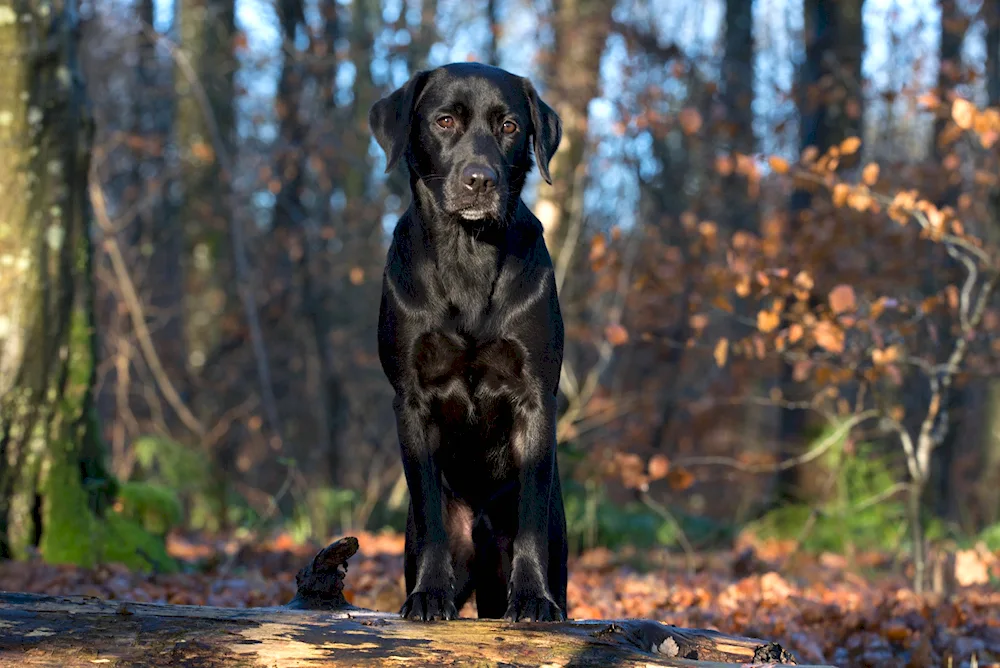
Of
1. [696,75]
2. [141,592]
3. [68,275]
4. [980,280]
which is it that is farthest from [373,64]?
[141,592]

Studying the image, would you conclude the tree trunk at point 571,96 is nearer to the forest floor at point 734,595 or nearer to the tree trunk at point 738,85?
the forest floor at point 734,595

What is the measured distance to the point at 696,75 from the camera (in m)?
12.0

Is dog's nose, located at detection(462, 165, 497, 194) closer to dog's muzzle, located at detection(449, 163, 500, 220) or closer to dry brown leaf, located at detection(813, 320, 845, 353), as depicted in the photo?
dog's muzzle, located at detection(449, 163, 500, 220)

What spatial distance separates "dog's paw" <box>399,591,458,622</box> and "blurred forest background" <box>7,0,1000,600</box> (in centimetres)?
300

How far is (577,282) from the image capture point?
36.7ft

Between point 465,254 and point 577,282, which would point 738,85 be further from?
point 465,254

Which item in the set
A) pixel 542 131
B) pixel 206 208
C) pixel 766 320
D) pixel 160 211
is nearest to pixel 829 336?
pixel 766 320

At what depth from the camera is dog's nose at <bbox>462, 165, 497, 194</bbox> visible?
12.0 feet

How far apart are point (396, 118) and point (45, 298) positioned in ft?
9.44

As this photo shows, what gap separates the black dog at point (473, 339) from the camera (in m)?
3.69

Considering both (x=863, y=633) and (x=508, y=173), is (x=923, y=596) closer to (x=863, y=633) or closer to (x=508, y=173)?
(x=863, y=633)

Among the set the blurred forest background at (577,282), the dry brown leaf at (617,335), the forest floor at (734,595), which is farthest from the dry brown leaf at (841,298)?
the forest floor at (734,595)

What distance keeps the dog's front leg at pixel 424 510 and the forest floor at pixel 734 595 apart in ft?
5.92

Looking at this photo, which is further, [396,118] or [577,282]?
[577,282]
